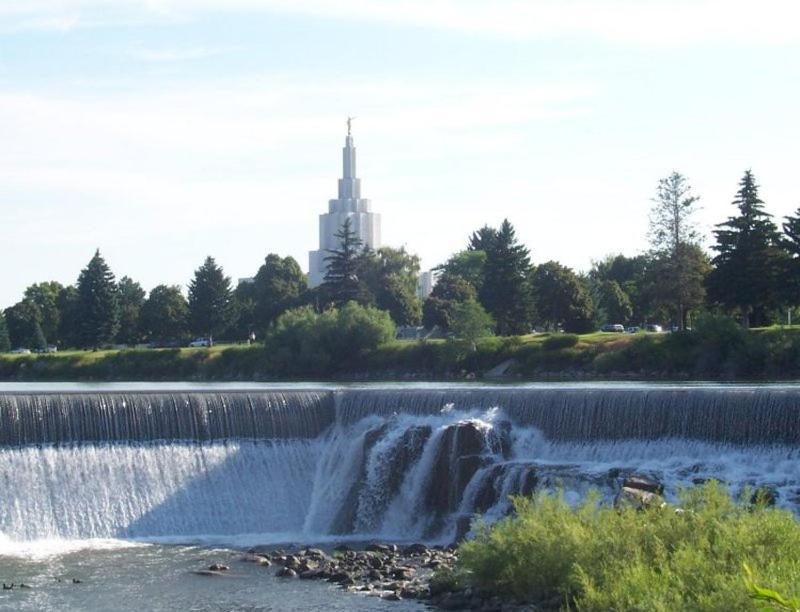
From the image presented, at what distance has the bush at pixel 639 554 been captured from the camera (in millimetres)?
15508

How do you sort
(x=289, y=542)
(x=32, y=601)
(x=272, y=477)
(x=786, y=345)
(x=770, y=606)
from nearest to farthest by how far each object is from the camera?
(x=770, y=606)
(x=32, y=601)
(x=289, y=542)
(x=272, y=477)
(x=786, y=345)

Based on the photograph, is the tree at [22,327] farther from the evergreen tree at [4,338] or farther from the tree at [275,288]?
the tree at [275,288]

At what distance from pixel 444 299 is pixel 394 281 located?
8860mm

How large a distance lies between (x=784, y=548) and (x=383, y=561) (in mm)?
9016

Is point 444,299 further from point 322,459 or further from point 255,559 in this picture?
point 255,559

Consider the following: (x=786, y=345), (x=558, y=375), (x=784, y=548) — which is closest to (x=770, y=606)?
(x=784, y=548)

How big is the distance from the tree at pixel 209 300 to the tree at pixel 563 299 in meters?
20.0

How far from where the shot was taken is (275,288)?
91938 millimetres

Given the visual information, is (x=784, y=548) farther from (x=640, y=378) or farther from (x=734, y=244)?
(x=734, y=244)

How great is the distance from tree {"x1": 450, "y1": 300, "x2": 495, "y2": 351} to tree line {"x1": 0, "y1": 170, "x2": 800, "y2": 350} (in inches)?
2.5

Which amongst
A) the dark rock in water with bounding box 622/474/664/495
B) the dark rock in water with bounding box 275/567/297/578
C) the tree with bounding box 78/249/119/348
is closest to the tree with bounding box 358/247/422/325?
the tree with bounding box 78/249/119/348

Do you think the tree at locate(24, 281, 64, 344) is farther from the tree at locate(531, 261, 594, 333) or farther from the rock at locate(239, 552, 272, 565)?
the rock at locate(239, 552, 272, 565)

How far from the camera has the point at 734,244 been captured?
53969 millimetres

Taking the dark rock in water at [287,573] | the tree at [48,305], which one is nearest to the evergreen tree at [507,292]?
the tree at [48,305]
